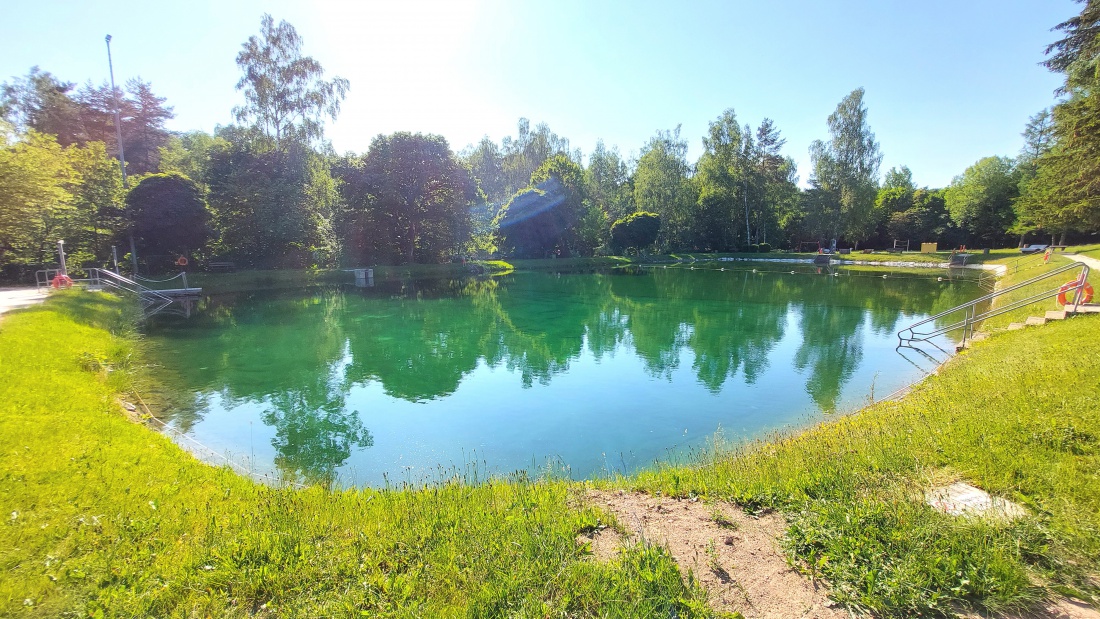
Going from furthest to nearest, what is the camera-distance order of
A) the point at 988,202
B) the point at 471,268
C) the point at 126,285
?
the point at 988,202 → the point at 471,268 → the point at 126,285

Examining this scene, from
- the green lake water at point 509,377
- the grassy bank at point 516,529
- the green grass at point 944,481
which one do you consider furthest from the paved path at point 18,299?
the green grass at point 944,481

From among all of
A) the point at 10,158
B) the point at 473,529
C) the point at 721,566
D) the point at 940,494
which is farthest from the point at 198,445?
the point at 10,158

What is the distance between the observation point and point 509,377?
13883 mm

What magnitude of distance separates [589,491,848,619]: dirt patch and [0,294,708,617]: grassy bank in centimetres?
31

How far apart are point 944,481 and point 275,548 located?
656 centimetres

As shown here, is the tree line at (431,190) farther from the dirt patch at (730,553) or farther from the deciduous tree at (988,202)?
the dirt patch at (730,553)

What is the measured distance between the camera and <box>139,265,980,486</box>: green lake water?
355 inches

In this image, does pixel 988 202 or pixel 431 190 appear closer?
pixel 431 190

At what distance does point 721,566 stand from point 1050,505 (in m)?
2.95

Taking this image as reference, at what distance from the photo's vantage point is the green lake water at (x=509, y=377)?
9023mm

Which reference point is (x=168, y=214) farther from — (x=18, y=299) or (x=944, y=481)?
(x=944, y=481)

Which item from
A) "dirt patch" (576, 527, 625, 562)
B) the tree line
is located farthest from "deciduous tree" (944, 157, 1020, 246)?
"dirt patch" (576, 527, 625, 562)

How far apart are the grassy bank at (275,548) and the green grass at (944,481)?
1361 mm

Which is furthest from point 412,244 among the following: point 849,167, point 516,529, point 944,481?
point 849,167
